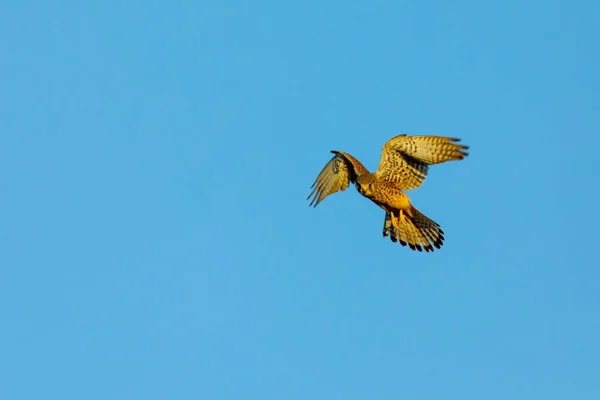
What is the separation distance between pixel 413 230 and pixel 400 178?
1146 mm

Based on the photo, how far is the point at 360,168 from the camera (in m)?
21.6

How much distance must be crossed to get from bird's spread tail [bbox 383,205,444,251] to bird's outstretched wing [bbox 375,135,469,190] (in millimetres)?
641

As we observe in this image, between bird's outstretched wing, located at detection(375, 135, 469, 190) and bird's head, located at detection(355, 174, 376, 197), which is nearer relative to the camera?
bird's outstretched wing, located at detection(375, 135, 469, 190)

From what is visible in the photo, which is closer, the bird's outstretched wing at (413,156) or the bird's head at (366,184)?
the bird's outstretched wing at (413,156)

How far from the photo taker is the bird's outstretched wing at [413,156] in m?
20.2

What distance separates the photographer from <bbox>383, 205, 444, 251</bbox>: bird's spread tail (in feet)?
71.0

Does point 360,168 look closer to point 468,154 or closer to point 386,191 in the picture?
point 386,191

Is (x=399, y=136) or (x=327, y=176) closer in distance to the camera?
(x=399, y=136)

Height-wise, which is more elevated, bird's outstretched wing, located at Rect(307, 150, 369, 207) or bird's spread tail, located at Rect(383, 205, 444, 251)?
bird's outstretched wing, located at Rect(307, 150, 369, 207)

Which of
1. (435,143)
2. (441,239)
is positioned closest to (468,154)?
(435,143)

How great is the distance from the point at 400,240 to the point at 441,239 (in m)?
0.80

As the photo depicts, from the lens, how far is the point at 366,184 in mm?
20875

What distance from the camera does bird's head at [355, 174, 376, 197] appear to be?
20906mm

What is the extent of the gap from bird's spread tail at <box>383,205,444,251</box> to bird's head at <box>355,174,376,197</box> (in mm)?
867
